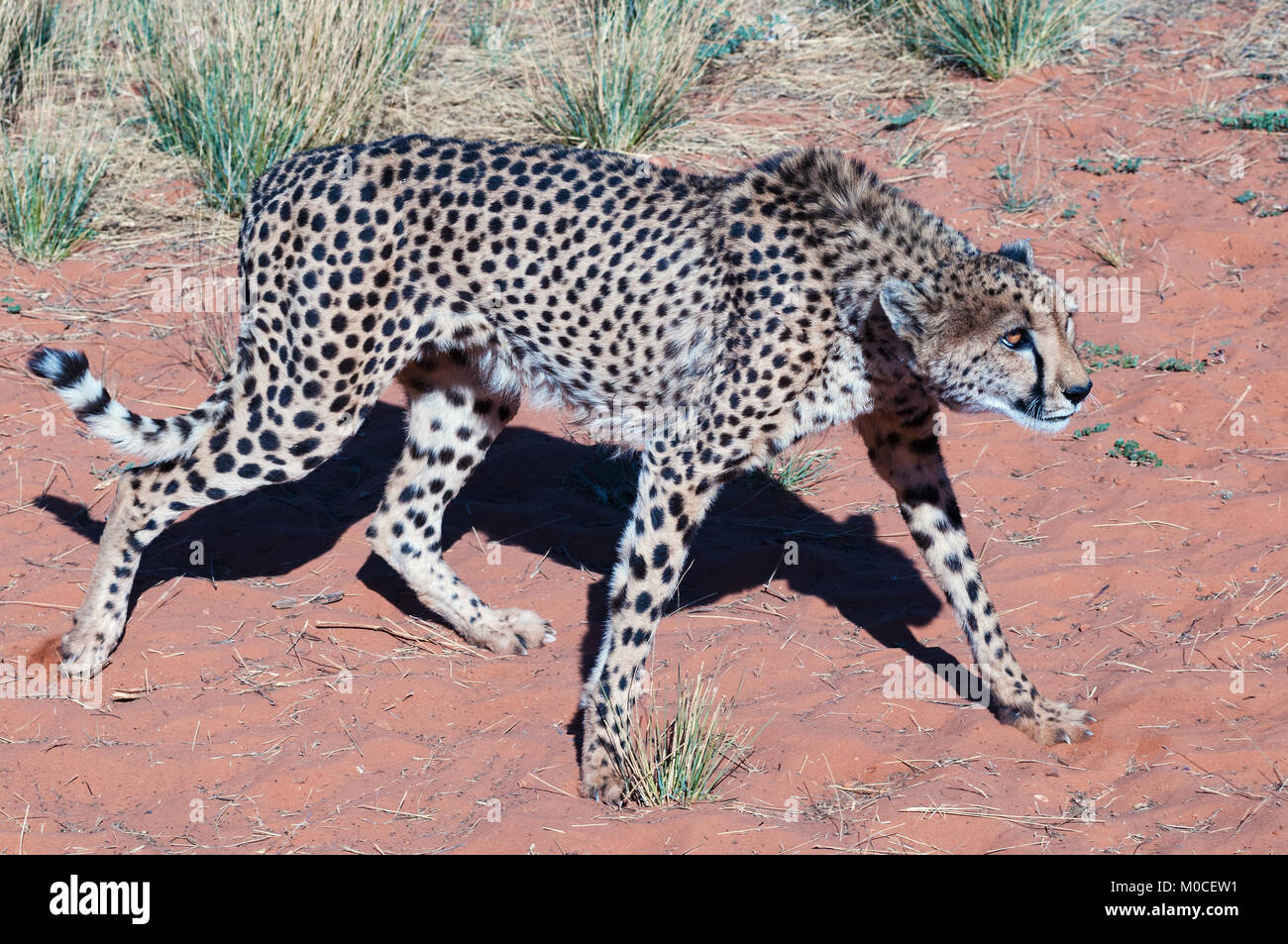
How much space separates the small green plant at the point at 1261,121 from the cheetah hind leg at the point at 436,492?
4724 mm

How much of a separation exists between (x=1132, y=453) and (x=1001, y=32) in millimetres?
3608

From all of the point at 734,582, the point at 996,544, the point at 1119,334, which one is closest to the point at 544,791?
the point at 734,582

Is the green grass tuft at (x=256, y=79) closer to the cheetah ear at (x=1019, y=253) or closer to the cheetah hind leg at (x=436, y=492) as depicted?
the cheetah hind leg at (x=436, y=492)

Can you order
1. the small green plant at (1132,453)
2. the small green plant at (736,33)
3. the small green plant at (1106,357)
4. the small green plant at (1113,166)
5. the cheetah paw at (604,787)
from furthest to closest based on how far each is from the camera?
the small green plant at (736,33)
the small green plant at (1113,166)
the small green plant at (1106,357)
the small green plant at (1132,453)
the cheetah paw at (604,787)

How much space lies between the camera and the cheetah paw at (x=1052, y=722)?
3871 mm

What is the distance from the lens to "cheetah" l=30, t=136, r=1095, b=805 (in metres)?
3.83

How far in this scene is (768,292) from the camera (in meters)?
3.89

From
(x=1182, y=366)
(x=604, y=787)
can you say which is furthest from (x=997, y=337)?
(x=1182, y=366)

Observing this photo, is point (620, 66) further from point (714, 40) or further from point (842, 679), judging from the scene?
point (842, 679)

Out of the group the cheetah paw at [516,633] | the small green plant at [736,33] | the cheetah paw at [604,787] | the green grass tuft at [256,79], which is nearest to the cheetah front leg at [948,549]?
the cheetah paw at [604,787]

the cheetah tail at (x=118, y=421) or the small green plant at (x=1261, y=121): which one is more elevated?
the small green plant at (x=1261, y=121)

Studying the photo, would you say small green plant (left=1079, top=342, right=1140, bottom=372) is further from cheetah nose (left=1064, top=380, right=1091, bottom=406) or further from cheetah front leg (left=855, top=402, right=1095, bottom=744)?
cheetah nose (left=1064, top=380, right=1091, bottom=406)

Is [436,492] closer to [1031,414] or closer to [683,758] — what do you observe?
[683,758]

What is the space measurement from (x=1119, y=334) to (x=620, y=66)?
9.98 feet
